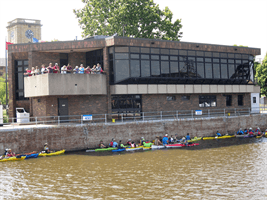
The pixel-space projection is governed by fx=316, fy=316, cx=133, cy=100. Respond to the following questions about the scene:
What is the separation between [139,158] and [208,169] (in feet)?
20.3

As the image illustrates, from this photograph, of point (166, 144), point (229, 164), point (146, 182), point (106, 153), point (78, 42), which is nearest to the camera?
point (146, 182)

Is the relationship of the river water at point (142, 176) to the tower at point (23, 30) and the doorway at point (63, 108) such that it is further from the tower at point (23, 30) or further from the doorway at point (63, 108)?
the tower at point (23, 30)

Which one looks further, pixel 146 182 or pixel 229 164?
pixel 229 164

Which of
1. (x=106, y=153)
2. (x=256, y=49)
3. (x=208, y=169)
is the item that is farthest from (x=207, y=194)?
(x=256, y=49)

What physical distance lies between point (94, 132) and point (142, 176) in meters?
10.4

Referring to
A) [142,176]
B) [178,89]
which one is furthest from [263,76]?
[142,176]

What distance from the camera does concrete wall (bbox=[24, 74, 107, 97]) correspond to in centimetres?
2966

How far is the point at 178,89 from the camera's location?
3612cm

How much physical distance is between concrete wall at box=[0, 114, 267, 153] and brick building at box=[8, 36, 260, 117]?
3269 millimetres

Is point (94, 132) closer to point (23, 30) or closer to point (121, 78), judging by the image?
point (121, 78)

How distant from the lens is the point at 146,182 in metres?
18.2

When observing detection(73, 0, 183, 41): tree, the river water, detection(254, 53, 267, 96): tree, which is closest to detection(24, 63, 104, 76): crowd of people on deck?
the river water

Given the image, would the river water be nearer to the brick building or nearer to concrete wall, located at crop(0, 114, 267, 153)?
concrete wall, located at crop(0, 114, 267, 153)

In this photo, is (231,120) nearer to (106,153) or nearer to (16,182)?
(106,153)
